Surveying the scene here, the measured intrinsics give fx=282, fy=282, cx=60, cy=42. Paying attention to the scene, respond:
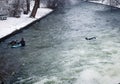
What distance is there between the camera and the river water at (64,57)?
23.6m

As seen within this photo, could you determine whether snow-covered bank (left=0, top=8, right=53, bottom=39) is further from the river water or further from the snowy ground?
the river water

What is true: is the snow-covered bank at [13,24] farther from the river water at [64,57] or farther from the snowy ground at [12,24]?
the river water at [64,57]

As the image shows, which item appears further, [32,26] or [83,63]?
[32,26]

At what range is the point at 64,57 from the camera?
29031 mm

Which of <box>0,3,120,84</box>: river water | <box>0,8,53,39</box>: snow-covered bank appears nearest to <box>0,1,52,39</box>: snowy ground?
<box>0,8,53,39</box>: snow-covered bank

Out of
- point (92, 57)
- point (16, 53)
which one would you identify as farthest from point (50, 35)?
point (92, 57)

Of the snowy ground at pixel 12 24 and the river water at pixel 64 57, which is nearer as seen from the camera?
the river water at pixel 64 57

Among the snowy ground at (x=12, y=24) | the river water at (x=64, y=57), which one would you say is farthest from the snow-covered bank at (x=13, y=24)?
the river water at (x=64, y=57)

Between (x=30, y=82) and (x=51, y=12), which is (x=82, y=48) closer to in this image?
Result: (x=30, y=82)

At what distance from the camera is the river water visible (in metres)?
23.6

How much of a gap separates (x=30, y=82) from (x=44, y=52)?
824cm

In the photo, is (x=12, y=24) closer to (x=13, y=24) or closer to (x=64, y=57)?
(x=13, y=24)

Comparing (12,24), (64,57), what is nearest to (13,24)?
(12,24)

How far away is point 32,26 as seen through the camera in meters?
45.8
